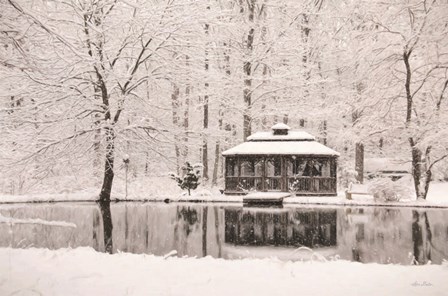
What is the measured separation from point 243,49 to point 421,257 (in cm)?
2696

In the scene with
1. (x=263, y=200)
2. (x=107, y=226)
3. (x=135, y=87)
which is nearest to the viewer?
(x=107, y=226)

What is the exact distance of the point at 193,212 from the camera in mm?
21688

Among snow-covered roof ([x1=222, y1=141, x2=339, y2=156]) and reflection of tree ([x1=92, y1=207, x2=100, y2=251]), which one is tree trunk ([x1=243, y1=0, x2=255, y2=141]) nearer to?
snow-covered roof ([x1=222, y1=141, x2=339, y2=156])

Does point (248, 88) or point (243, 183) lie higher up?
point (248, 88)

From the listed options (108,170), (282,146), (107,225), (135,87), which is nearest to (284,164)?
→ (282,146)

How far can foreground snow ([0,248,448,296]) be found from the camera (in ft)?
22.8

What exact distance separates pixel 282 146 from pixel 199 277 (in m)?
23.0

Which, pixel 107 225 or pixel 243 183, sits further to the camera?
pixel 243 183

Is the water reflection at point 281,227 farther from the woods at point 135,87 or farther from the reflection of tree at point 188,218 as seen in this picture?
the woods at point 135,87

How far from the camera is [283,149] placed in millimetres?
29703

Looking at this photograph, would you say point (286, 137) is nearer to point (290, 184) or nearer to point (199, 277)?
point (290, 184)

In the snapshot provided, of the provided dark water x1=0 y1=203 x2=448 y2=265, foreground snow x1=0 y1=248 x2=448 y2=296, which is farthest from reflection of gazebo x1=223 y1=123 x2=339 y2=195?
foreground snow x1=0 y1=248 x2=448 y2=296

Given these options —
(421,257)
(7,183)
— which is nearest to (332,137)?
(7,183)
